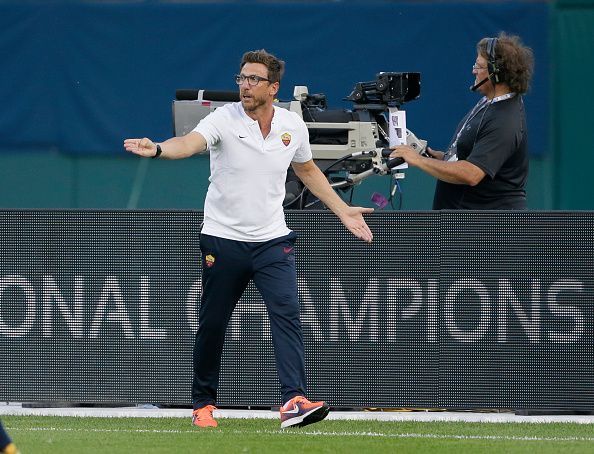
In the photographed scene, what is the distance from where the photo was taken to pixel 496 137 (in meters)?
8.34

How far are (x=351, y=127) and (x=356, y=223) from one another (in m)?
2.68

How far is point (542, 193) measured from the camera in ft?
44.9

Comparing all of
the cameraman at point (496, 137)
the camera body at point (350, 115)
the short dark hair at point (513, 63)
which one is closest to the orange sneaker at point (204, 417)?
the cameraman at point (496, 137)

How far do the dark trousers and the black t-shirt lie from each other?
1.57 m

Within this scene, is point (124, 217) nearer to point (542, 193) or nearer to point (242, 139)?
point (242, 139)

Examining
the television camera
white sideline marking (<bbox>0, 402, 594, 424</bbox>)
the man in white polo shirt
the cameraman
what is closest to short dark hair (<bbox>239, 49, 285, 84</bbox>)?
the man in white polo shirt

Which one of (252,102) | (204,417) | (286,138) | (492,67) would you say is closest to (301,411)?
(204,417)

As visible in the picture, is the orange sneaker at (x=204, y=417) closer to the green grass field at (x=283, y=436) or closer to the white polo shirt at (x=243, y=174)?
the green grass field at (x=283, y=436)

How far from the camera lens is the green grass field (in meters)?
6.76

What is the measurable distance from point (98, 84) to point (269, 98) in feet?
23.0

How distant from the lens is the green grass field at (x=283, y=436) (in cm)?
676

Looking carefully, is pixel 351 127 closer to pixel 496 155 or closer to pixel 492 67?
pixel 492 67

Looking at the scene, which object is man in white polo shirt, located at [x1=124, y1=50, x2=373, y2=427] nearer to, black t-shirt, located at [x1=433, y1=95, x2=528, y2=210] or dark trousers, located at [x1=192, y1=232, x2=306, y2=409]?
dark trousers, located at [x1=192, y1=232, x2=306, y2=409]

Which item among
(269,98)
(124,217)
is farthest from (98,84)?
(269,98)
